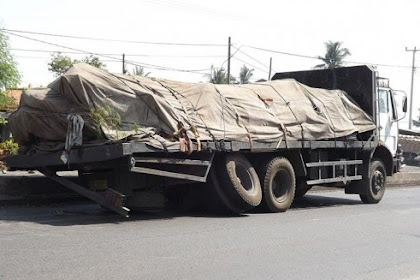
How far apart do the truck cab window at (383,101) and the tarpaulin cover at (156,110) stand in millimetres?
3371

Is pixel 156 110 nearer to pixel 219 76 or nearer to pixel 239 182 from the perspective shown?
pixel 239 182

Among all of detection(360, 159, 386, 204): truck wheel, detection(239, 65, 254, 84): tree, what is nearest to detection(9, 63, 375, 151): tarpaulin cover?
detection(360, 159, 386, 204): truck wheel

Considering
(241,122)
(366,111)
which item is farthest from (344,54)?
(241,122)

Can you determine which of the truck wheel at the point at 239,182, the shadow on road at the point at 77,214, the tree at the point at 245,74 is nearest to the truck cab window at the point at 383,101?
the truck wheel at the point at 239,182

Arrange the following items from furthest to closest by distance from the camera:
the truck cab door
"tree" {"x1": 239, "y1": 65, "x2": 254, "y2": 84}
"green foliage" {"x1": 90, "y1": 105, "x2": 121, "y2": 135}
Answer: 1. "tree" {"x1": 239, "y1": 65, "x2": 254, "y2": 84}
2. the truck cab door
3. "green foliage" {"x1": 90, "y1": 105, "x2": 121, "y2": 135}

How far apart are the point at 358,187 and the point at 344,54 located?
49.7 meters

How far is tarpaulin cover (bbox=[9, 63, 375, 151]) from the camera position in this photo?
9.59 m

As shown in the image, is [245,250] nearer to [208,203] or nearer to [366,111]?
[208,203]

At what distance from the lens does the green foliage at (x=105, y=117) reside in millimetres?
9356

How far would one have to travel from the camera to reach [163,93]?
10.5m

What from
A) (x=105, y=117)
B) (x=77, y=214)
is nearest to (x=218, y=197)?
(x=77, y=214)

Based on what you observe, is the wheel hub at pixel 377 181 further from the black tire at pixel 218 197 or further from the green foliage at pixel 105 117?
the green foliage at pixel 105 117

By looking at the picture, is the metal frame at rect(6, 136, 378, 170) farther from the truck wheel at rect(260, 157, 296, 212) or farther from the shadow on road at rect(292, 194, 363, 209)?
the shadow on road at rect(292, 194, 363, 209)

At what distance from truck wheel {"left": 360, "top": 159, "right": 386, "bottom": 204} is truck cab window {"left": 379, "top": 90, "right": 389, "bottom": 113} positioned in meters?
1.40
